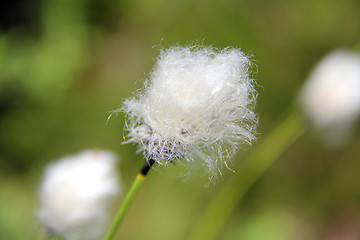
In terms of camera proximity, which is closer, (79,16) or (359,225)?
(359,225)

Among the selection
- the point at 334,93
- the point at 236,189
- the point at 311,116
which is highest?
the point at 334,93

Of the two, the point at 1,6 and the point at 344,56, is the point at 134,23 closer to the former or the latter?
the point at 1,6

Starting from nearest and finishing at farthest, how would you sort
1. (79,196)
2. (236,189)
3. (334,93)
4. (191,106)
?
1. (191,106)
2. (79,196)
3. (236,189)
4. (334,93)

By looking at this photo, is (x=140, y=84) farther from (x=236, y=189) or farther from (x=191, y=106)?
(x=191, y=106)

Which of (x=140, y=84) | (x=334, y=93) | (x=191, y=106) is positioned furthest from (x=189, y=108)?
(x=140, y=84)

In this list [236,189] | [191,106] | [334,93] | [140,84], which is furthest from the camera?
[140,84]

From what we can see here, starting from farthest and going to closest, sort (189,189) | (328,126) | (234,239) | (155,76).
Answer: (189,189)
(234,239)
(328,126)
(155,76)

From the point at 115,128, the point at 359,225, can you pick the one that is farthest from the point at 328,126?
the point at 115,128
